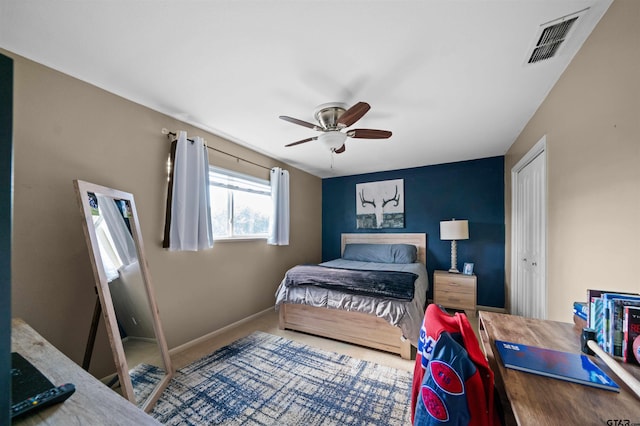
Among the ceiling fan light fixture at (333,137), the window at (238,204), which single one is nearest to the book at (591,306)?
the ceiling fan light fixture at (333,137)

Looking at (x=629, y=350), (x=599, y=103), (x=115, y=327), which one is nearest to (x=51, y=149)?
(x=115, y=327)

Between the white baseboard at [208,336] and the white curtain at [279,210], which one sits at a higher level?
the white curtain at [279,210]

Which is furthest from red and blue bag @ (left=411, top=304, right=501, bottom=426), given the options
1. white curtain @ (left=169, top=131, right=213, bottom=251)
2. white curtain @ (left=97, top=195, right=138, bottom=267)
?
white curtain @ (left=169, top=131, right=213, bottom=251)

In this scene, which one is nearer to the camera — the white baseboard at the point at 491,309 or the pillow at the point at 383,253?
the white baseboard at the point at 491,309

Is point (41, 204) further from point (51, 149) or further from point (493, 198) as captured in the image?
point (493, 198)

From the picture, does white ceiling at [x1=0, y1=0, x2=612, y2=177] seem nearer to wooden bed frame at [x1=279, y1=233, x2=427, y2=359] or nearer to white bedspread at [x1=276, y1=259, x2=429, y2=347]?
white bedspread at [x1=276, y1=259, x2=429, y2=347]

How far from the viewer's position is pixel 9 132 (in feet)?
1.07

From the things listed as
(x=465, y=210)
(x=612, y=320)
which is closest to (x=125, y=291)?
(x=612, y=320)

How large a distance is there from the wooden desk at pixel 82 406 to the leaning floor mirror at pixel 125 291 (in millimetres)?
710

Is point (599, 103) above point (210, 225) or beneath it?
above

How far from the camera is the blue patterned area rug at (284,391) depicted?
62.8 inches

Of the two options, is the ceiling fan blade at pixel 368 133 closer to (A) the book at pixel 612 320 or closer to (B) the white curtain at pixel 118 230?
(A) the book at pixel 612 320

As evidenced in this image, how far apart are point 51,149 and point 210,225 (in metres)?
1.30

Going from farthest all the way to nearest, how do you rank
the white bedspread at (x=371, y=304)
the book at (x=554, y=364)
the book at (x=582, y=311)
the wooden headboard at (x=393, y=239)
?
1. the wooden headboard at (x=393, y=239)
2. the white bedspread at (x=371, y=304)
3. the book at (x=582, y=311)
4. the book at (x=554, y=364)
